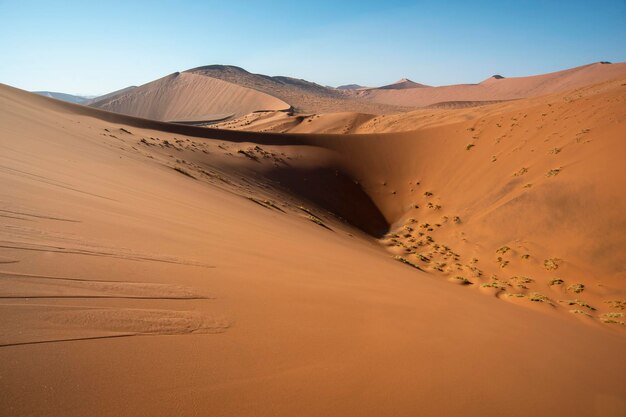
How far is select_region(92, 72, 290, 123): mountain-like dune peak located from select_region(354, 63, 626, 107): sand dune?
56.7m

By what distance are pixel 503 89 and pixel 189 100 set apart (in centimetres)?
9251

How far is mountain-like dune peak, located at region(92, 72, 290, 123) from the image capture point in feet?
204

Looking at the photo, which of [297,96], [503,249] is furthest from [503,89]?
[503,249]

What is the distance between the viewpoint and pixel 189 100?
71875 millimetres

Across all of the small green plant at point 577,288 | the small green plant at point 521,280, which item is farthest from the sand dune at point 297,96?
the small green plant at point 577,288

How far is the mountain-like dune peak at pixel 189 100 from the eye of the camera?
2447 inches

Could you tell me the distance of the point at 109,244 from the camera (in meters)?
3.21

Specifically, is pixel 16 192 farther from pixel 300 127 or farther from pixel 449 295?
pixel 300 127

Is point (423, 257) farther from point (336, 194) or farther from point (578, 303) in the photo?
point (336, 194)

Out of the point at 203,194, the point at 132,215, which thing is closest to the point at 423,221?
the point at 203,194

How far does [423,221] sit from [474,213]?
2216 mm

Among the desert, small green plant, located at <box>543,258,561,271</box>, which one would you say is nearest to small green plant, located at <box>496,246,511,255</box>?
the desert

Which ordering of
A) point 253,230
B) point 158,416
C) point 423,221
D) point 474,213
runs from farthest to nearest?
1. point 423,221
2. point 474,213
3. point 253,230
4. point 158,416

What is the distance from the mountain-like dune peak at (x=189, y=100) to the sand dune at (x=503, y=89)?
56.7 meters
